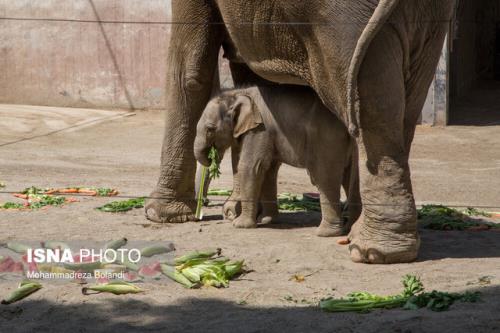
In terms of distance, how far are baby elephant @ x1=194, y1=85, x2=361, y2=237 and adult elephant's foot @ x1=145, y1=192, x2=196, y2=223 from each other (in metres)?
0.35

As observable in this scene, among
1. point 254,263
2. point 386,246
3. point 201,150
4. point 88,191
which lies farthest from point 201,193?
point 386,246

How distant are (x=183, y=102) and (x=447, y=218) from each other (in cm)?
249

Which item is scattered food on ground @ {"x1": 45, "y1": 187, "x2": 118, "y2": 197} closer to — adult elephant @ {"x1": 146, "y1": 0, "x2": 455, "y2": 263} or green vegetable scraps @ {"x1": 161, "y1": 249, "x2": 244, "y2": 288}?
adult elephant @ {"x1": 146, "y1": 0, "x2": 455, "y2": 263}

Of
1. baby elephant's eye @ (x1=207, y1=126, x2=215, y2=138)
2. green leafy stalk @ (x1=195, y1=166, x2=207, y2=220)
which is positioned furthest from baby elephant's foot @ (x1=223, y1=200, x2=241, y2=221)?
baby elephant's eye @ (x1=207, y1=126, x2=215, y2=138)

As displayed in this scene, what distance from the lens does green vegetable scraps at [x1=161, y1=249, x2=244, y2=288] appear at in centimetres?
656

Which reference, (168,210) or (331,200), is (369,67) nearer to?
(331,200)

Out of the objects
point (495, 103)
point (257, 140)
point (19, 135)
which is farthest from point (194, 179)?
point (495, 103)

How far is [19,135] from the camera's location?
49.8 feet

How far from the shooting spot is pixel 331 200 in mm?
7973

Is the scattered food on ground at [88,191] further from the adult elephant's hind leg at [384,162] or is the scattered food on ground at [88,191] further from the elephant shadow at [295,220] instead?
the adult elephant's hind leg at [384,162]

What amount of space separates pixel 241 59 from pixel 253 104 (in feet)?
1.48

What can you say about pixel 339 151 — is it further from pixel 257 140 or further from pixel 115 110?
pixel 115 110

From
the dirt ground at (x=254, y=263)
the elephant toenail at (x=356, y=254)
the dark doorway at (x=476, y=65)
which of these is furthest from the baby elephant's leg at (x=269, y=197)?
the dark doorway at (x=476, y=65)

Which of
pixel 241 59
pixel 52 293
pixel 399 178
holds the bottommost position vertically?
pixel 52 293
